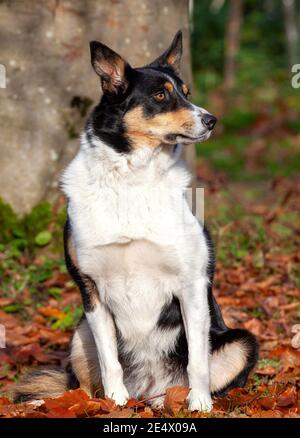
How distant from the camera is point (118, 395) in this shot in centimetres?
456

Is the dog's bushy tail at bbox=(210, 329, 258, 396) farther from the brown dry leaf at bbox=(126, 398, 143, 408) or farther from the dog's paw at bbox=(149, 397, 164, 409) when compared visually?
the brown dry leaf at bbox=(126, 398, 143, 408)

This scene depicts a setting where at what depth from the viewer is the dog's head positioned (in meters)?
4.51

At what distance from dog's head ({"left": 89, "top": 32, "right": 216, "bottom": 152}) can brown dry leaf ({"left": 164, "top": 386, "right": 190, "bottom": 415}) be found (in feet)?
4.54

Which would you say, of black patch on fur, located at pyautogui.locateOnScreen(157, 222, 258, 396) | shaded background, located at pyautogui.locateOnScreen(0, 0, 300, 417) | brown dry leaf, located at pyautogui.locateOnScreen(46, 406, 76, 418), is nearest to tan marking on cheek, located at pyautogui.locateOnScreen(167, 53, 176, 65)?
black patch on fur, located at pyautogui.locateOnScreen(157, 222, 258, 396)

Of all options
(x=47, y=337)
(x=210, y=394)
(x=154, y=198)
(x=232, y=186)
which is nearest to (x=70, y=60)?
(x=47, y=337)

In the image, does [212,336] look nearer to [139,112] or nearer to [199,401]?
[199,401]

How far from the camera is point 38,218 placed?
7.29m

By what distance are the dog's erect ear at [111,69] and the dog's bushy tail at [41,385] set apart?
188 centimetres

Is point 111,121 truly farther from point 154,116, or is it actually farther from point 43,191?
point 43,191

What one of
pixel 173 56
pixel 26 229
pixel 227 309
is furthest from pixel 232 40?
pixel 173 56

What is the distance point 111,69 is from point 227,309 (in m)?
2.67

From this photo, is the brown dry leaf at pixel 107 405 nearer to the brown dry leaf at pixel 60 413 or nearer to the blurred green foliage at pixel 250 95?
the brown dry leaf at pixel 60 413

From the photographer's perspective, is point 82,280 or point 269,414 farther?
point 82,280

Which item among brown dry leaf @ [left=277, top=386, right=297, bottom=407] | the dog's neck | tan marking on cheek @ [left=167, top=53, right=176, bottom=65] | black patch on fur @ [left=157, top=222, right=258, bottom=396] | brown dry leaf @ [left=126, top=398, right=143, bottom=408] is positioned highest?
tan marking on cheek @ [left=167, top=53, right=176, bottom=65]
